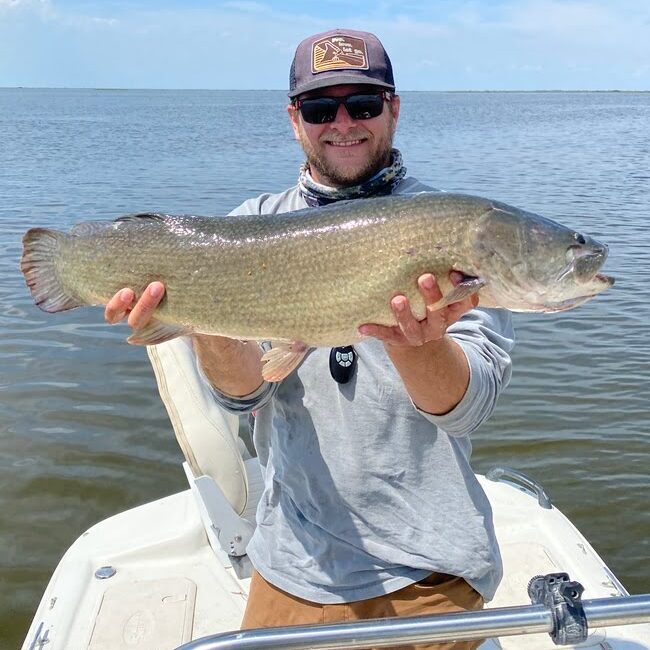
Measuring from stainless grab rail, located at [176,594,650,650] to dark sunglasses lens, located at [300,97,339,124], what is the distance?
2080 mm

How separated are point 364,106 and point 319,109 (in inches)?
7.8

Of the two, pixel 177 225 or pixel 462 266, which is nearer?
pixel 462 266

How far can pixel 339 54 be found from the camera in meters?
3.20

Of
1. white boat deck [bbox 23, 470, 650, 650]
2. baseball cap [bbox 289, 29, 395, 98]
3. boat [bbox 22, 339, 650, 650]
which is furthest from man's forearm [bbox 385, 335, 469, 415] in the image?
white boat deck [bbox 23, 470, 650, 650]

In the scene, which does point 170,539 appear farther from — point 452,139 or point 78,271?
point 452,139

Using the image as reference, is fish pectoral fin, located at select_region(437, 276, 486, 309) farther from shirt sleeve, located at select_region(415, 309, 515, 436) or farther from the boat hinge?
the boat hinge

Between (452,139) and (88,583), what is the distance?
42.3m

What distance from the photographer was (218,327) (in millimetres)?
2922

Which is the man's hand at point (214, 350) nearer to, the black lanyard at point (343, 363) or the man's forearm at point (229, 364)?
the man's forearm at point (229, 364)

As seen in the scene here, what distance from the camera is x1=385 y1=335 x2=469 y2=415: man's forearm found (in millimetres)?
2611

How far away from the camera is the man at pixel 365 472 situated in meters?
2.84

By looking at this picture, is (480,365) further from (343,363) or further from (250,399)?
(250,399)

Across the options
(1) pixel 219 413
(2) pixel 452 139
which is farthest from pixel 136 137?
(1) pixel 219 413

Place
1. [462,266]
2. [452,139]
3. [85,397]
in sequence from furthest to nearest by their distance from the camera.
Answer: [452,139]
[85,397]
[462,266]
